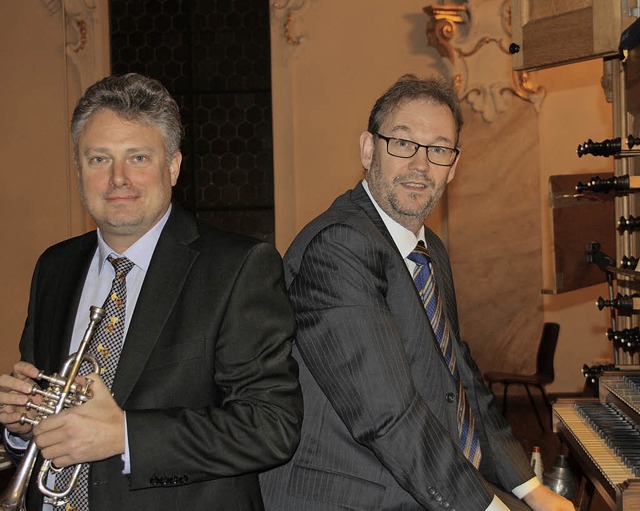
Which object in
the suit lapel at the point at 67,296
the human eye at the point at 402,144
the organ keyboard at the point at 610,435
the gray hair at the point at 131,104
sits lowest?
the organ keyboard at the point at 610,435

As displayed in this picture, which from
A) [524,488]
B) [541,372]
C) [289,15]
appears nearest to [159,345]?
[524,488]

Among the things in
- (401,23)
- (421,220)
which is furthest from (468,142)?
(421,220)

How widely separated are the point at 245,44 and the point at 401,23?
1.76 metres

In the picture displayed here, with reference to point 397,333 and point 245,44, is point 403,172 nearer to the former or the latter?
point 397,333

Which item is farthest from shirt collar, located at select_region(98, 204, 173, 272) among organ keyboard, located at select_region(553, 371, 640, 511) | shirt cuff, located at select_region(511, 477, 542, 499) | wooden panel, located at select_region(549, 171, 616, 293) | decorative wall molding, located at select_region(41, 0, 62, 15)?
decorative wall molding, located at select_region(41, 0, 62, 15)

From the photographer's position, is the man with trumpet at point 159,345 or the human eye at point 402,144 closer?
the man with trumpet at point 159,345

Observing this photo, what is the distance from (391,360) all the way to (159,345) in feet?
2.21

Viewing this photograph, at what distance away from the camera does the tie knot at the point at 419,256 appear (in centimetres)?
283

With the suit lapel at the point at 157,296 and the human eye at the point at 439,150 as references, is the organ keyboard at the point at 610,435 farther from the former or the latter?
the suit lapel at the point at 157,296

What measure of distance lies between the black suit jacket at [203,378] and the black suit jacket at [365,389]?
0.85 feet

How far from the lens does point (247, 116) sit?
9773 mm

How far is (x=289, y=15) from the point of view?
30.5ft

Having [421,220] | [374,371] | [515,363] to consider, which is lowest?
[515,363]

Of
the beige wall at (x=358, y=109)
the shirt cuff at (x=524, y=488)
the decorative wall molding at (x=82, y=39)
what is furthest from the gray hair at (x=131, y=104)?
the decorative wall molding at (x=82, y=39)
